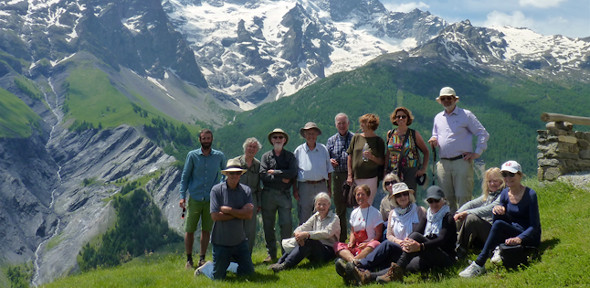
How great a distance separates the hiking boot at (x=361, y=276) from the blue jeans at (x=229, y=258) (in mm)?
3197

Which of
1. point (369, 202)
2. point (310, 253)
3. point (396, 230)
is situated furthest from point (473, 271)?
point (310, 253)

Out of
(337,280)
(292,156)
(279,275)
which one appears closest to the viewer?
(337,280)

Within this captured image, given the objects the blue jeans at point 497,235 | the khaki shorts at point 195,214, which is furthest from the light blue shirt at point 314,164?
the blue jeans at point 497,235

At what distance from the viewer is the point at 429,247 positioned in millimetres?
11070

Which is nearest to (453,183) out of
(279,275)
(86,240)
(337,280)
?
(337,280)

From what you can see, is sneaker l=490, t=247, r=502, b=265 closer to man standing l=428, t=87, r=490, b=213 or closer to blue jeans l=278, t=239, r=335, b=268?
man standing l=428, t=87, r=490, b=213

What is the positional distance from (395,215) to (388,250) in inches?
38.4

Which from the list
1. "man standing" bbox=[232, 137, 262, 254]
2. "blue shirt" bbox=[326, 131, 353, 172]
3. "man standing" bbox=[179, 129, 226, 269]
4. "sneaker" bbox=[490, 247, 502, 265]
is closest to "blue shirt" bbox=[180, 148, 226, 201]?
"man standing" bbox=[179, 129, 226, 269]

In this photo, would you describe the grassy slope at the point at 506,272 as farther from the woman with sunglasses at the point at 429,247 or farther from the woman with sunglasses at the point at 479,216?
the woman with sunglasses at the point at 479,216

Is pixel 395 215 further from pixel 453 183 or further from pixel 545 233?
pixel 545 233

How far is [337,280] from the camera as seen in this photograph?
478 inches

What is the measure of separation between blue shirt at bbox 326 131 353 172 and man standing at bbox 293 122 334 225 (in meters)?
0.44

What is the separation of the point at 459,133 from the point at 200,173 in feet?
25.3

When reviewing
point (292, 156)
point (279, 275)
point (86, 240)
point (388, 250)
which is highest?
point (292, 156)
